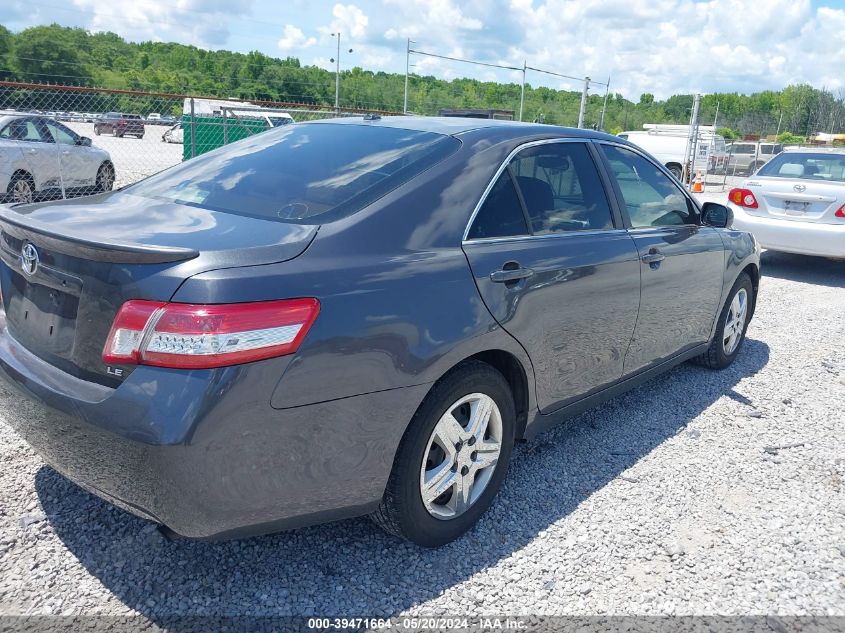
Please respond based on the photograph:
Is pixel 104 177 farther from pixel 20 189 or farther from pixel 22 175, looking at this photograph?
pixel 20 189

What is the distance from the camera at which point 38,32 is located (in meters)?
47.6

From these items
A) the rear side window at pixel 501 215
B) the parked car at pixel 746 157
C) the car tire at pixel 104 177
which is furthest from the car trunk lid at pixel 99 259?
the parked car at pixel 746 157

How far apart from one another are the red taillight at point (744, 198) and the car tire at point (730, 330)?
4.24m

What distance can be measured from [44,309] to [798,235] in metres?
8.65

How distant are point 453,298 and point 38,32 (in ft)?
183

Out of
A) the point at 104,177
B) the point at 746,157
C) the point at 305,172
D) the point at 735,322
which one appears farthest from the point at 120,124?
the point at 746,157

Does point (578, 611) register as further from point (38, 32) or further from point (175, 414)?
point (38, 32)

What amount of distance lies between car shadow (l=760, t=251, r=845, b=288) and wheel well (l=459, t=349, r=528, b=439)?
21.6 feet

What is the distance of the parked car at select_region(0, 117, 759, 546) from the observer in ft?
6.68

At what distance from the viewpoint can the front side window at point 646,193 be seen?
3.82 m

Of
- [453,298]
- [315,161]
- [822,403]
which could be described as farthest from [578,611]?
[822,403]

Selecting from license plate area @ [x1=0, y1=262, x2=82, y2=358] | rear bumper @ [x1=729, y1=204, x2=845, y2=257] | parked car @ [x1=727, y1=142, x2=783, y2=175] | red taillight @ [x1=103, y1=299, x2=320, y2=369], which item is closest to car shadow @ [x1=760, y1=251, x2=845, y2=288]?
rear bumper @ [x1=729, y1=204, x2=845, y2=257]

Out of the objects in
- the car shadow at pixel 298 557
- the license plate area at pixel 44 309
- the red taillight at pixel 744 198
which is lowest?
the car shadow at pixel 298 557

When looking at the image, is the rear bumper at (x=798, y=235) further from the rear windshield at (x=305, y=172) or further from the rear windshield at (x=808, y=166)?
the rear windshield at (x=305, y=172)
